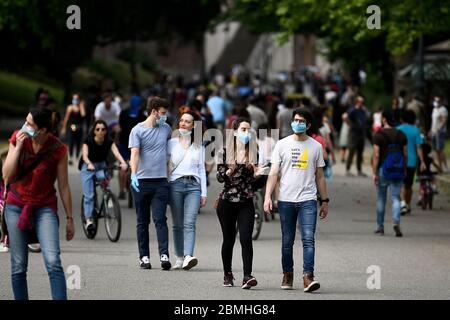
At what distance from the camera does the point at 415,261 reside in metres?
15.7

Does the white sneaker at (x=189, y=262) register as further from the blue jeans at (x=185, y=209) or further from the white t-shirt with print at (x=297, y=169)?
the white t-shirt with print at (x=297, y=169)

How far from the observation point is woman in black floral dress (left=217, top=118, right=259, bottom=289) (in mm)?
13242

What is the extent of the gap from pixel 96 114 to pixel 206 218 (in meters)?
6.87

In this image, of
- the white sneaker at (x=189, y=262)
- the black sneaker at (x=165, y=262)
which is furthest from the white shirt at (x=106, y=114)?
the white sneaker at (x=189, y=262)

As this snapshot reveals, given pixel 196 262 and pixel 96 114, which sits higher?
pixel 96 114

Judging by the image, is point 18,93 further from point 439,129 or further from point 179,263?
point 179,263

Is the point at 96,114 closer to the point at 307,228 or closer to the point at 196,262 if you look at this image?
the point at 196,262

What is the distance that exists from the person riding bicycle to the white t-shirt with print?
525 cm

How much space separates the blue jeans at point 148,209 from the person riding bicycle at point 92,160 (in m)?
3.19

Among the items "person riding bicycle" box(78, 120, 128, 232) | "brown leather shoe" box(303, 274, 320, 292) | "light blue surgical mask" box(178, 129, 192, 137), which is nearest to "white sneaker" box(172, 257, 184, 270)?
"light blue surgical mask" box(178, 129, 192, 137)

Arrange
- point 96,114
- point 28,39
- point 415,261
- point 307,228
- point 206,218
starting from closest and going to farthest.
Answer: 1. point 307,228
2. point 415,261
3. point 206,218
4. point 96,114
5. point 28,39

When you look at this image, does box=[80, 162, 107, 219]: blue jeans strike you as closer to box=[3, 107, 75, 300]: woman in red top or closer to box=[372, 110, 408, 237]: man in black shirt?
box=[372, 110, 408, 237]: man in black shirt
